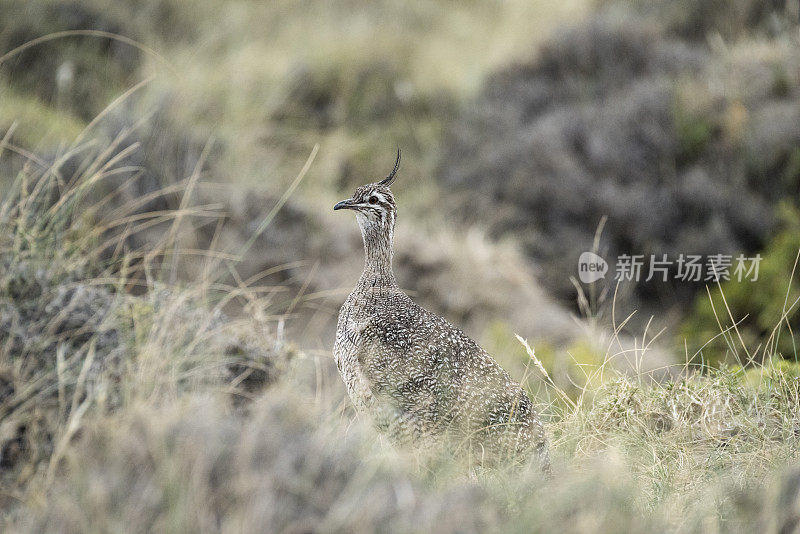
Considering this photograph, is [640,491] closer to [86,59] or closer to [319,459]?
[319,459]

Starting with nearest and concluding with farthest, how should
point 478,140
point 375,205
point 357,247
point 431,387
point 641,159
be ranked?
point 431,387 < point 375,205 < point 357,247 < point 641,159 < point 478,140

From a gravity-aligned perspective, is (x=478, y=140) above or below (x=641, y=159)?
below

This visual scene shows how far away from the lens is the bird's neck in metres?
3.95

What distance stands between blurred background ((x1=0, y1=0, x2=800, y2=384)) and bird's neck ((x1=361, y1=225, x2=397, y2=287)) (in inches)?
33.9

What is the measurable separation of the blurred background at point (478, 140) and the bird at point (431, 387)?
1.21 meters

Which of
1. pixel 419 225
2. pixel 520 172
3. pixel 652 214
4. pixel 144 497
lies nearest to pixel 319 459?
pixel 144 497

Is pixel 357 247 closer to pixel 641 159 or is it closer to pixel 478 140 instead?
pixel 641 159

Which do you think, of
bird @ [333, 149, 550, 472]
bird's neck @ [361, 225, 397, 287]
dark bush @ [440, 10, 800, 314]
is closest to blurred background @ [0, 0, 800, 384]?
dark bush @ [440, 10, 800, 314]

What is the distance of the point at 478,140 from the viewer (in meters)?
10.9

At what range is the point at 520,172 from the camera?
9.64m

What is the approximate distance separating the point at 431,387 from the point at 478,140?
7855 millimetres

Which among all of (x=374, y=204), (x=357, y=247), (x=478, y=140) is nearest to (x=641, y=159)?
(x=478, y=140)

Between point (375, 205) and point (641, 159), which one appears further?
point (641, 159)

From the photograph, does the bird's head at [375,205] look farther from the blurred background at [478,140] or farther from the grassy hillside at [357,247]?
the blurred background at [478,140]
